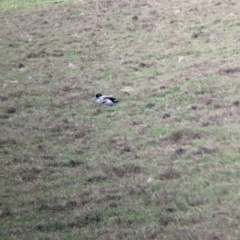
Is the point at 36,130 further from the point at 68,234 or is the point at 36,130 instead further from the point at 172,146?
the point at 68,234

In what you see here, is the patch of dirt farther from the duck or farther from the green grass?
the green grass

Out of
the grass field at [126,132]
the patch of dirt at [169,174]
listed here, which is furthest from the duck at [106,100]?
the patch of dirt at [169,174]

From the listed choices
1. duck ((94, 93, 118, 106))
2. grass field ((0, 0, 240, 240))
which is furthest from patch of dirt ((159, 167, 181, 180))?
duck ((94, 93, 118, 106))

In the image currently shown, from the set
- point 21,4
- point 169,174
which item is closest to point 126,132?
point 169,174

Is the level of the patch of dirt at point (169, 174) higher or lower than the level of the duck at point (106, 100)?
higher

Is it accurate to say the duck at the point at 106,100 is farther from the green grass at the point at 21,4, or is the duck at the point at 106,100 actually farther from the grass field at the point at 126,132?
the green grass at the point at 21,4

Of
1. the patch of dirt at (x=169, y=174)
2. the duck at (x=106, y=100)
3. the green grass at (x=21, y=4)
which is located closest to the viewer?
the patch of dirt at (x=169, y=174)

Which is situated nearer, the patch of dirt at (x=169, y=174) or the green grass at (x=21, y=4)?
the patch of dirt at (x=169, y=174)

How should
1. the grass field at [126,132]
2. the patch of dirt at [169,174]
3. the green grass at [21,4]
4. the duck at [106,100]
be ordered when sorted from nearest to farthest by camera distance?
the grass field at [126,132], the patch of dirt at [169,174], the duck at [106,100], the green grass at [21,4]
